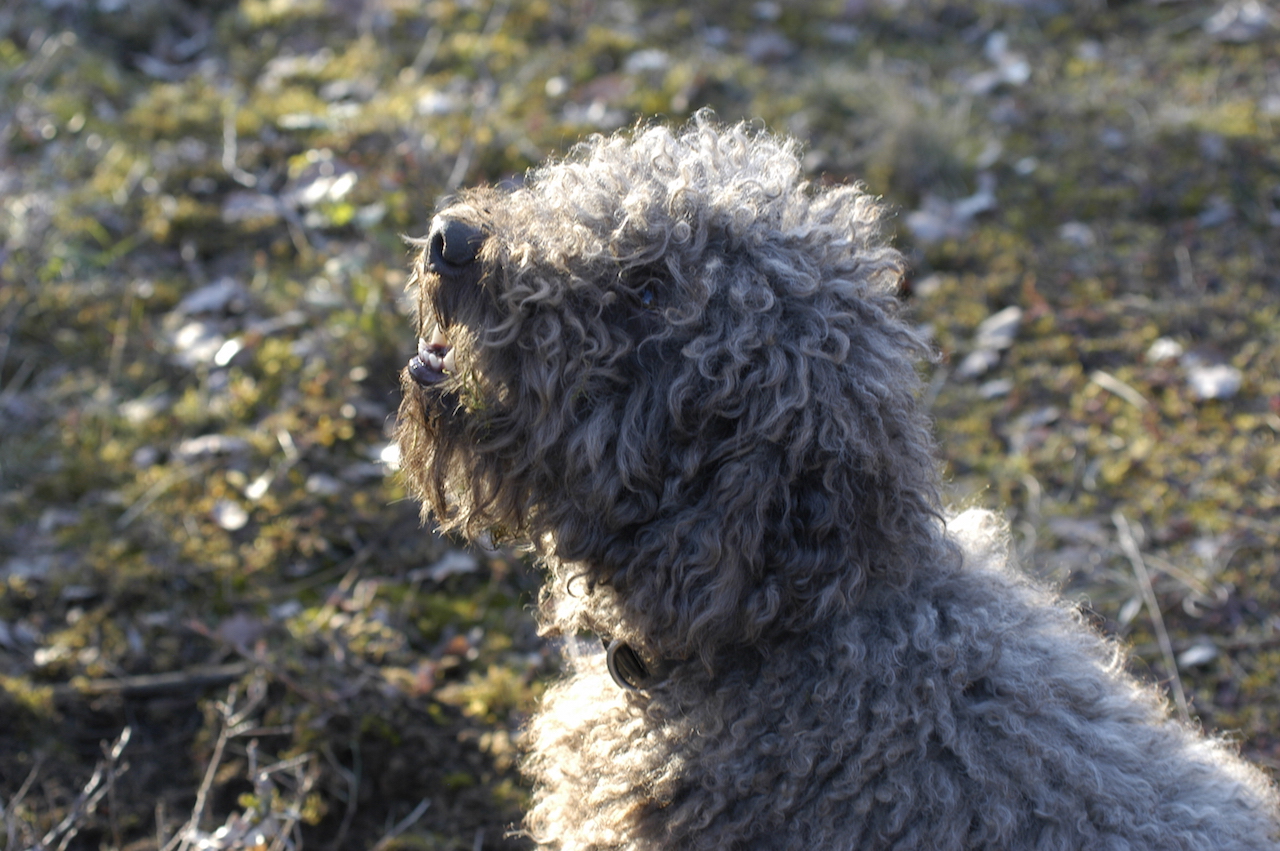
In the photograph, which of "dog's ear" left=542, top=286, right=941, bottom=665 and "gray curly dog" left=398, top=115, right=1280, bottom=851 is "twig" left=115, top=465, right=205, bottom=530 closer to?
"gray curly dog" left=398, top=115, right=1280, bottom=851

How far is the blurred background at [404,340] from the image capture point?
338 centimetres

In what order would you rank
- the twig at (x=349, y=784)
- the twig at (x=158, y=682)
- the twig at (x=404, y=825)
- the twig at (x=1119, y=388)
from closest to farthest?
1. the twig at (x=404, y=825)
2. the twig at (x=349, y=784)
3. the twig at (x=158, y=682)
4. the twig at (x=1119, y=388)

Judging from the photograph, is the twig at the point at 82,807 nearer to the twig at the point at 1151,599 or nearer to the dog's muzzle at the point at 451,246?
the dog's muzzle at the point at 451,246

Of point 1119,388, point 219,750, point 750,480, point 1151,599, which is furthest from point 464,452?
point 1119,388

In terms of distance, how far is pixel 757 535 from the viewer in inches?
83.9

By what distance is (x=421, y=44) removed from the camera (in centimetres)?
667

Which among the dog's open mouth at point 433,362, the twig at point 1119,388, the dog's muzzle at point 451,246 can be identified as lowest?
the twig at point 1119,388

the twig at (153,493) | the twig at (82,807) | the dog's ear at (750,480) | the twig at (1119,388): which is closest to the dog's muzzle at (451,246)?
the dog's ear at (750,480)

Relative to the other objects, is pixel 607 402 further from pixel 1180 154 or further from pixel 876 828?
pixel 1180 154

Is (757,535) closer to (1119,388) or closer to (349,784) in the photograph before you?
(349,784)

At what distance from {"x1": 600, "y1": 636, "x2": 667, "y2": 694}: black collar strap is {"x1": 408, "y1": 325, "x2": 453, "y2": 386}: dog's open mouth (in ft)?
2.52

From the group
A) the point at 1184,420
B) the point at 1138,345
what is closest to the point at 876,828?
the point at 1184,420

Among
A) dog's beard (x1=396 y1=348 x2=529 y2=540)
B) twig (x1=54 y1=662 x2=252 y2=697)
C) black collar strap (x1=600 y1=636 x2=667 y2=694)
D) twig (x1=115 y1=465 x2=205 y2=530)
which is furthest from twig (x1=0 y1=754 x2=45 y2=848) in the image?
black collar strap (x1=600 y1=636 x2=667 y2=694)

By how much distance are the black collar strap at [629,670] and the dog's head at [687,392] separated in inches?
3.2
